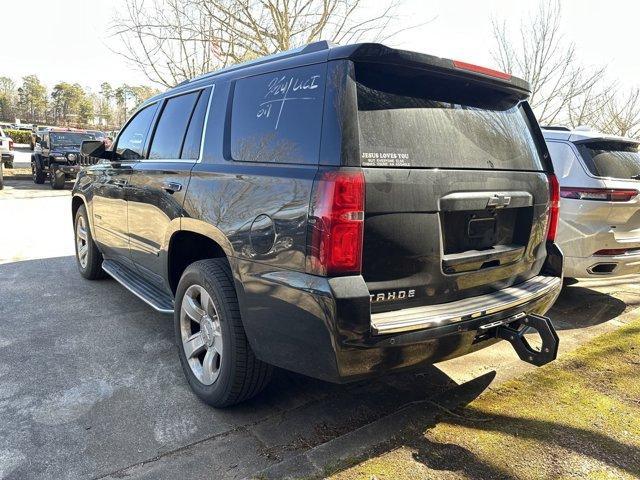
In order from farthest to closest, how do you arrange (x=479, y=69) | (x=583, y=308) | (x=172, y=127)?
(x=583, y=308)
(x=172, y=127)
(x=479, y=69)

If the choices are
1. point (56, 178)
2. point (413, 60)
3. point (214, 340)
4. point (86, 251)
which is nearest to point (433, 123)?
point (413, 60)

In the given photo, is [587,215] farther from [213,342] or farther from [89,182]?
[89,182]

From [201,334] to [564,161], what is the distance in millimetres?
3806

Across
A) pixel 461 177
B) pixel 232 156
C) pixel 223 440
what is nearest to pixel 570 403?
pixel 461 177

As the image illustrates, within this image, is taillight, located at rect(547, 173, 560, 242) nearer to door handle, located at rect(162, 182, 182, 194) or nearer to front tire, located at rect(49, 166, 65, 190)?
door handle, located at rect(162, 182, 182, 194)

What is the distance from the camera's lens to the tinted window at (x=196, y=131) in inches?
128

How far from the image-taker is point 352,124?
219 cm

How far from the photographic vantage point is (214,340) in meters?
2.95

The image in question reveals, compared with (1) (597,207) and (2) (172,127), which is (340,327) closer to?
(2) (172,127)

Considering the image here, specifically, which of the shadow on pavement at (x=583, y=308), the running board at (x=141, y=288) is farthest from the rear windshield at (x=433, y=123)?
the shadow on pavement at (x=583, y=308)

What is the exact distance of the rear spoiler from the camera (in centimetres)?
223

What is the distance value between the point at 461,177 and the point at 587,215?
2.68 meters

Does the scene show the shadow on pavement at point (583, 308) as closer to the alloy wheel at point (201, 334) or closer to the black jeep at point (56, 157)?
the alloy wheel at point (201, 334)

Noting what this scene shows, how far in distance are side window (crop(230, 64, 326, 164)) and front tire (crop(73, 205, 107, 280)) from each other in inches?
127
